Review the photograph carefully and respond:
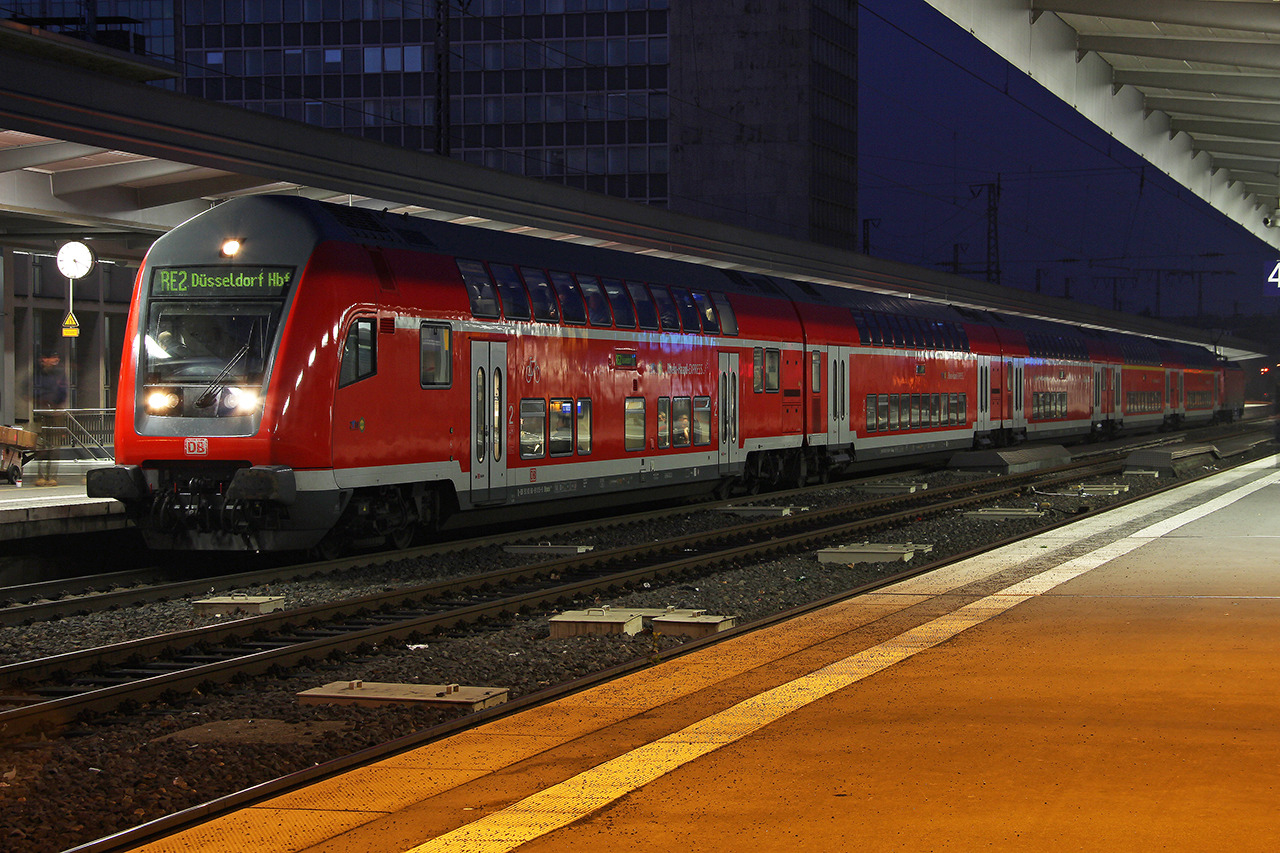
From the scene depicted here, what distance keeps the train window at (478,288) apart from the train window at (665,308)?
4.15 metres

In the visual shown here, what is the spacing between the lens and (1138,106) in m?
20.5

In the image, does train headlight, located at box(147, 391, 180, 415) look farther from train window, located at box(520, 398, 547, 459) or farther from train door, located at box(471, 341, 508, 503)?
train window, located at box(520, 398, 547, 459)

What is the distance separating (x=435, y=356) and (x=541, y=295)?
2.54 meters

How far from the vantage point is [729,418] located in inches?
842

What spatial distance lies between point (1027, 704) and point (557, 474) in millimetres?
10442

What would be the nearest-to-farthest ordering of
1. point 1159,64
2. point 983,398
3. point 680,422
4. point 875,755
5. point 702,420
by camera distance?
point 875,755 → point 1159,64 → point 680,422 → point 702,420 → point 983,398

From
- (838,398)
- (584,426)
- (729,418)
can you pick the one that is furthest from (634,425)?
(838,398)

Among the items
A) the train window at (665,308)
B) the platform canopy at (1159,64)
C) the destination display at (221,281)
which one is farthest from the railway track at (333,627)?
the platform canopy at (1159,64)

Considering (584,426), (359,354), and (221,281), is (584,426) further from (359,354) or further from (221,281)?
(221,281)

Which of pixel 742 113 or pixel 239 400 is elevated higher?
pixel 742 113

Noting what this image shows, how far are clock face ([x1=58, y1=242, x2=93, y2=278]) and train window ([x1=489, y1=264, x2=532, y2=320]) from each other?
680cm

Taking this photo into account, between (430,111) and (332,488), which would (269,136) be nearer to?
(332,488)

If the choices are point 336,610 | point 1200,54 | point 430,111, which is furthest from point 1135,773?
point 430,111

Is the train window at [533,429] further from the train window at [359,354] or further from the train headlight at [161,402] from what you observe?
the train headlight at [161,402]
